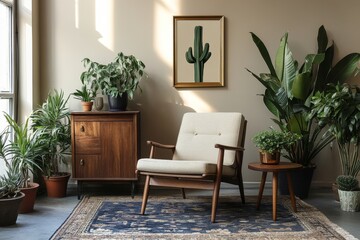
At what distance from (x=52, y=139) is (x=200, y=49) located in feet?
6.15

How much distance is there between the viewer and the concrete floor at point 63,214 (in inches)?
127

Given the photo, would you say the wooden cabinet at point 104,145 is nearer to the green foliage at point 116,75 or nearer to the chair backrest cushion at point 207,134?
the green foliage at point 116,75

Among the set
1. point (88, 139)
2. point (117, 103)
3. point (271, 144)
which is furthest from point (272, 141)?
point (88, 139)

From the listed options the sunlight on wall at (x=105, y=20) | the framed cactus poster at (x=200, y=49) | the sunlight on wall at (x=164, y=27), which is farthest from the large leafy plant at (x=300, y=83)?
the sunlight on wall at (x=105, y=20)

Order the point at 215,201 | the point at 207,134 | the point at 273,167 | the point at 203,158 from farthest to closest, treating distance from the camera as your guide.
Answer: the point at 207,134
the point at 203,158
the point at 273,167
the point at 215,201

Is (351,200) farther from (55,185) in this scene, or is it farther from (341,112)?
(55,185)

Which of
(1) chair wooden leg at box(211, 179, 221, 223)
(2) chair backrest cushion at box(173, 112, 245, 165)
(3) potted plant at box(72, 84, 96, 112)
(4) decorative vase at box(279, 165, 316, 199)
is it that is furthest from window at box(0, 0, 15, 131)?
(4) decorative vase at box(279, 165, 316, 199)

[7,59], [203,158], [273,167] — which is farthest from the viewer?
[7,59]

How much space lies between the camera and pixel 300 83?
426 cm

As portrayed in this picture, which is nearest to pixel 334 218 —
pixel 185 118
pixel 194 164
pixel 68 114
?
pixel 194 164

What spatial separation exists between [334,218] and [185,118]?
5.48 ft

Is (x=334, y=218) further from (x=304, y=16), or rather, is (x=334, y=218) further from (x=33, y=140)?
(x=33, y=140)

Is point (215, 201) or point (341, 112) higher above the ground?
point (341, 112)

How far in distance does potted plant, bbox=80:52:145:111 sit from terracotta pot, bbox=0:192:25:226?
1475 millimetres
